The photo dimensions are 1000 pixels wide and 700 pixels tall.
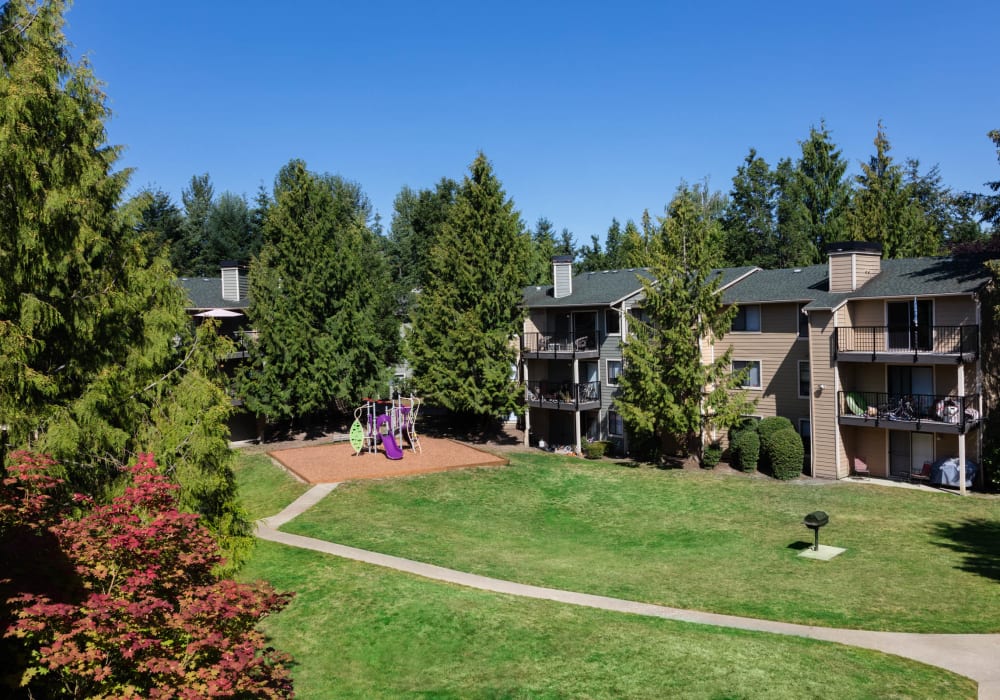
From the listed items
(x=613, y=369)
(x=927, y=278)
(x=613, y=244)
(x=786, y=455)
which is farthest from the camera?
(x=613, y=244)

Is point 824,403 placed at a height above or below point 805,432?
above

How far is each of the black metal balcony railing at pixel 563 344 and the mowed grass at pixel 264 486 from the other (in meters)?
15.6

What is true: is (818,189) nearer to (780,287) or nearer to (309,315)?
(780,287)

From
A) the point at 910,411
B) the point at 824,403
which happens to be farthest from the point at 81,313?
the point at 910,411

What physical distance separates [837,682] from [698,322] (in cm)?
2340

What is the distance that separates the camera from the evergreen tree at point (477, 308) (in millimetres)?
38906

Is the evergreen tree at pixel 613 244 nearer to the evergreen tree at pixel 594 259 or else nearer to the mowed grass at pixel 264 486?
the evergreen tree at pixel 594 259

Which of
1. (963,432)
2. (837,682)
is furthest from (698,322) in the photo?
(837,682)

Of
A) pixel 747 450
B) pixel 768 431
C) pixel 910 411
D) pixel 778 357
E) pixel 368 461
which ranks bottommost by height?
pixel 368 461

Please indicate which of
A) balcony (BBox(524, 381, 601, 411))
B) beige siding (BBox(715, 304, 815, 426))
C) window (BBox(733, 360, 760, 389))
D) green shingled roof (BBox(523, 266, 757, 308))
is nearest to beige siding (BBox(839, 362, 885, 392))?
beige siding (BBox(715, 304, 815, 426))

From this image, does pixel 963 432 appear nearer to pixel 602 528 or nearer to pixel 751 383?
pixel 751 383

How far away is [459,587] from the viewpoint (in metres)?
18.1

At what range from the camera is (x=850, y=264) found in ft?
110

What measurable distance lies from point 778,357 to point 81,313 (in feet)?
102
